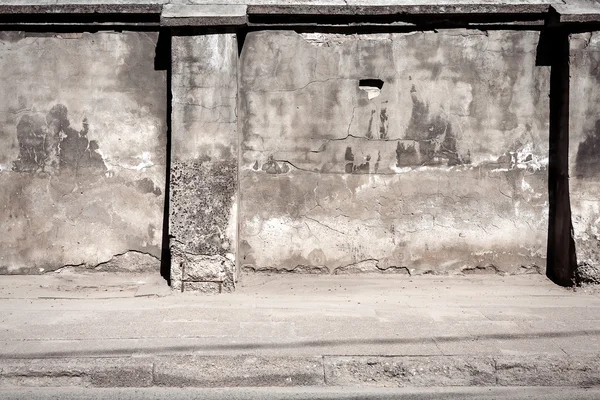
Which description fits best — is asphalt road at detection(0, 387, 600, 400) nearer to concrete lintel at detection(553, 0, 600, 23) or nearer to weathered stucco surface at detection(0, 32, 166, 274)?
weathered stucco surface at detection(0, 32, 166, 274)

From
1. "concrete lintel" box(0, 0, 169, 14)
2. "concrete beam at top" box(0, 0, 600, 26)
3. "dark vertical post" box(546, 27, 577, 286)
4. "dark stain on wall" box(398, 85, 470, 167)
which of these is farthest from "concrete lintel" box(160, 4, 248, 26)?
"dark vertical post" box(546, 27, 577, 286)

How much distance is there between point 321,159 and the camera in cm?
643

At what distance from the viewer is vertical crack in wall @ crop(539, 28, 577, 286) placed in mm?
6188

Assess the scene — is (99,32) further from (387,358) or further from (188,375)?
(387,358)

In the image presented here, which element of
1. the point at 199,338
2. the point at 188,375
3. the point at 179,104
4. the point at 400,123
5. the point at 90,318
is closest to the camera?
the point at 188,375

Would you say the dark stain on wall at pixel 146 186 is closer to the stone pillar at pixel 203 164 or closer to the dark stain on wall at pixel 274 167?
the stone pillar at pixel 203 164

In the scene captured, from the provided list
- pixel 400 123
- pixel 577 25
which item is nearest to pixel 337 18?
pixel 400 123

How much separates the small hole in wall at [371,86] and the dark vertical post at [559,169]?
1770 millimetres

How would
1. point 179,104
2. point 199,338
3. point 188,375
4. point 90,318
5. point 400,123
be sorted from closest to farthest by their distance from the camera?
point 188,375 → point 199,338 → point 90,318 → point 179,104 → point 400,123

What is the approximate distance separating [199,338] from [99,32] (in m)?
3.56

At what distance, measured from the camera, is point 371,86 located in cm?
644

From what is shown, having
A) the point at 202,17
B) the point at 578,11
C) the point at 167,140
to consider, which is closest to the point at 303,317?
the point at 167,140

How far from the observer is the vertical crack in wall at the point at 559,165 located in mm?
6188

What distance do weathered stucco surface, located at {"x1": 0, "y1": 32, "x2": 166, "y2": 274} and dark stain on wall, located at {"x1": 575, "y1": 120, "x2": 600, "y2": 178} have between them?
4.17 metres
